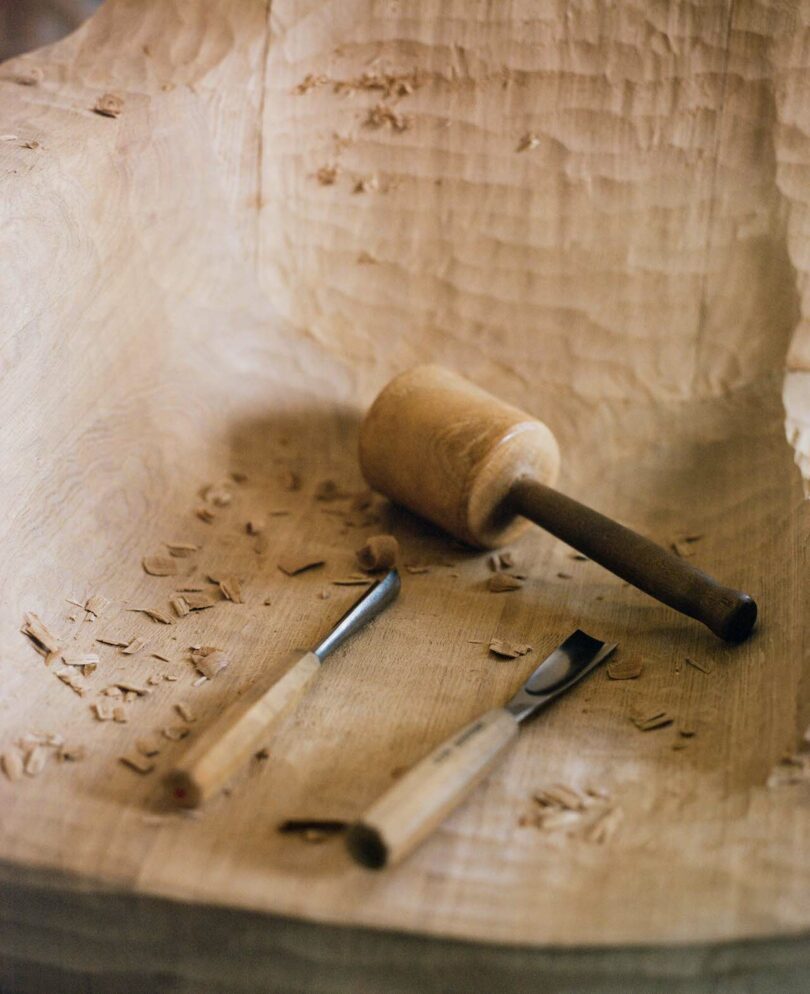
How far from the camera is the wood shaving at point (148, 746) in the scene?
94 cm

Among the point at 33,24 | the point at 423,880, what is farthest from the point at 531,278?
the point at 33,24

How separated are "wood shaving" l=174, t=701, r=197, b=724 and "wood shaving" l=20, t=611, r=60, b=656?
0.15m

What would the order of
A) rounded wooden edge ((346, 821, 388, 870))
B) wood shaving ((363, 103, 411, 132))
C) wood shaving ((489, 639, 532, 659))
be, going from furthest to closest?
wood shaving ((363, 103, 411, 132)) < wood shaving ((489, 639, 532, 659)) < rounded wooden edge ((346, 821, 388, 870))

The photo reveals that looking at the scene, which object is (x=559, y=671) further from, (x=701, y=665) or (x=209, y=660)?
(x=209, y=660)

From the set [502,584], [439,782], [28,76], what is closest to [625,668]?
[502,584]

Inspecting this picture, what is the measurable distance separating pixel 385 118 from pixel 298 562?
0.63m

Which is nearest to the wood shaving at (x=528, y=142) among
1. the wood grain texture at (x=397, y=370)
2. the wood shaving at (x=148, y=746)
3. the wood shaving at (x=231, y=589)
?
the wood grain texture at (x=397, y=370)

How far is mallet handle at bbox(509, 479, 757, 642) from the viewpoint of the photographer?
104cm

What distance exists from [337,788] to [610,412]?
0.71m

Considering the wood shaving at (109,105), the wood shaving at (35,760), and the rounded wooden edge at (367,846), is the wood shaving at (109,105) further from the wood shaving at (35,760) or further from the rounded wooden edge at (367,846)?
the rounded wooden edge at (367,846)

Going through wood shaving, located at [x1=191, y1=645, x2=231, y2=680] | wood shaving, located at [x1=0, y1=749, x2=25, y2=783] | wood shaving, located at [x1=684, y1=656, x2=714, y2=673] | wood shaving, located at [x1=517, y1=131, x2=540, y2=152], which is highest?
wood shaving, located at [x1=517, y1=131, x2=540, y2=152]

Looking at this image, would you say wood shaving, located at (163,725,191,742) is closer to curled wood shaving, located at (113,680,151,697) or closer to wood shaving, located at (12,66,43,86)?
curled wood shaving, located at (113,680,151,697)

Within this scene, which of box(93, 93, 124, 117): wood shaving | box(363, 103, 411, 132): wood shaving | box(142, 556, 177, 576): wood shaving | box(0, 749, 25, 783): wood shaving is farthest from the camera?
box(363, 103, 411, 132): wood shaving

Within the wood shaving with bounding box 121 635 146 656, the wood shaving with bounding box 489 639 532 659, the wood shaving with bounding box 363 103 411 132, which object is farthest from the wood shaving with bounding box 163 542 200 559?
the wood shaving with bounding box 363 103 411 132
